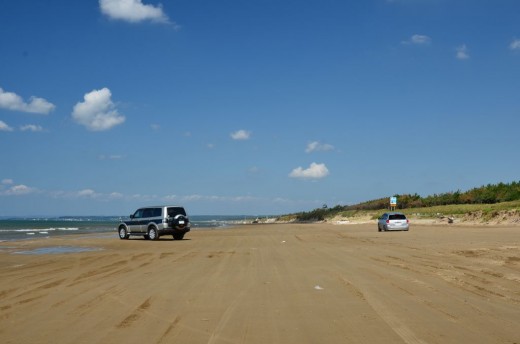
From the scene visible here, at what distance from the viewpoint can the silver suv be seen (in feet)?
106

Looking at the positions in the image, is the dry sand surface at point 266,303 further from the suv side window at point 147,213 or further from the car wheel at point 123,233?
the car wheel at point 123,233

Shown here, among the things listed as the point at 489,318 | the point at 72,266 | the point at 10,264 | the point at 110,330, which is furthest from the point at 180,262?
the point at 489,318

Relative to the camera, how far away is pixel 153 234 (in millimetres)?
32438

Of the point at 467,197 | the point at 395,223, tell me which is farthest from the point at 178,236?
the point at 467,197

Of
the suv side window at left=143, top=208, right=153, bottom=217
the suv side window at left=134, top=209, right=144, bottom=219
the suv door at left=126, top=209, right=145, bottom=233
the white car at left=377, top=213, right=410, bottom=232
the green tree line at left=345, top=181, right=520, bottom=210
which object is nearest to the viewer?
the suv side window at left=143, top=208, right=153, bottom=217

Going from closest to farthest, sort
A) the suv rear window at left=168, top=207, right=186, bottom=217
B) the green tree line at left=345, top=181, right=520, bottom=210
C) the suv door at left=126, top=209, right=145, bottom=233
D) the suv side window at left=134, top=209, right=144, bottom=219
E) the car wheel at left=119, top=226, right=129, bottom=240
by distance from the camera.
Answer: the suv rear window at left=168, top=207, right=186, bottom=217
the suv door at left=126, top=209, right=145, bottom=233
the suv side window at left=134, top=209, right=144, bottom=219
the car wheel at left=119, top=226, right=129, bottom=240
the green tree line at left=345, top=181, right=520, bottom=210

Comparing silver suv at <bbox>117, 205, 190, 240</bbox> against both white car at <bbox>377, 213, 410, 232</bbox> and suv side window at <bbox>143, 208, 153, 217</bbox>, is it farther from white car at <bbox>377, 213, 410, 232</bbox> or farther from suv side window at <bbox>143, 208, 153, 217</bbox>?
white car at <bbox>377, 213, 410, 232</bbox>

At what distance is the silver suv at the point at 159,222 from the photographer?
3219cm

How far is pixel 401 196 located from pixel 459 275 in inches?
2812

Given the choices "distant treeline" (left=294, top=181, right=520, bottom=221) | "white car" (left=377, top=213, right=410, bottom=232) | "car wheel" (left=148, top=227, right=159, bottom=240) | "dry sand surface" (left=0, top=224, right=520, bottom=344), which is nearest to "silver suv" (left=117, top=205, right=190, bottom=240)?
"car wheel" (left=148, top=227, right=159, bottom=240)

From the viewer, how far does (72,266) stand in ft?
50.3

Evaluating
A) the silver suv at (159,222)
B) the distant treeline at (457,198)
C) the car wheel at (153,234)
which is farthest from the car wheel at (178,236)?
the distant treeline at (457,198)

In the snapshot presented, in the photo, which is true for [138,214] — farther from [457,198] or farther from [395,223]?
[457,198]

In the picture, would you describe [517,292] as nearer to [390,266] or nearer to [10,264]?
[390,266]
